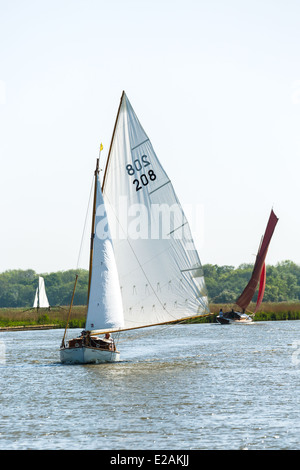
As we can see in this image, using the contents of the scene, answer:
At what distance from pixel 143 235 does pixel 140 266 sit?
5.59 feet

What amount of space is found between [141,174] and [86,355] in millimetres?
10168

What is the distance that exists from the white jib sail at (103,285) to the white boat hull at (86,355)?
1.53 metres

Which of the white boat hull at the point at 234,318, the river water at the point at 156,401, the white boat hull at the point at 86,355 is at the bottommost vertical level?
the river water at the point at 156,401

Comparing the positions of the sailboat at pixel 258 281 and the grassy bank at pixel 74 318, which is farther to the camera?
the sailboat at pixel 258 281

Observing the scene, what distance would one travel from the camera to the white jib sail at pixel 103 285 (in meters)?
41.6

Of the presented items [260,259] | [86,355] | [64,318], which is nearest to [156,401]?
[86,355]

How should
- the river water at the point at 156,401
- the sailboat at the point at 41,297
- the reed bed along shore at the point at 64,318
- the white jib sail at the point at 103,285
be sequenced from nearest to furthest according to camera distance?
1. the river water at the point at 156,401
2. the white jib sail at the point at 103,285
3. the reed bed along shore at the point at 64,318
4. the sailboat at the point at 41,297

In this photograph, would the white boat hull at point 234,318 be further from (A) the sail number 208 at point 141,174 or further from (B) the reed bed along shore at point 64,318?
(A) the sail number 208 at point 141,174

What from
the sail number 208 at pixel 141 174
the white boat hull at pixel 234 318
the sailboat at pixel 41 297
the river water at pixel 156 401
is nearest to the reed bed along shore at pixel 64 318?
the white boat hull at pixel 234 318

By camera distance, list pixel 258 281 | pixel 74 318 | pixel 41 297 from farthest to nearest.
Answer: pixel 41 297 < pixel 258 281 < pixel 74 318

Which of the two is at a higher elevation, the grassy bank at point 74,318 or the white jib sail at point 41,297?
the white jib sail at point 41,297

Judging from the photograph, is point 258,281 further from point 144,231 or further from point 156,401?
point 156,401

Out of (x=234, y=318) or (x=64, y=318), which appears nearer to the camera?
(x=234, y=318)

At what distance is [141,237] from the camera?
43.7 m
